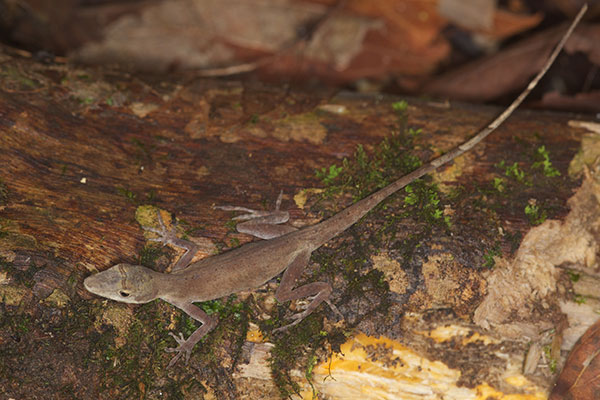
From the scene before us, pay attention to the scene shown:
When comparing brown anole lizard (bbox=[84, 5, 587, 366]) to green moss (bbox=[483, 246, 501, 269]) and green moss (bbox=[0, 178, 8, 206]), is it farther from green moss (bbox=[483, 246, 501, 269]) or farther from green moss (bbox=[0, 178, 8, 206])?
green moss (bbox=[0, 178, 8, 206])

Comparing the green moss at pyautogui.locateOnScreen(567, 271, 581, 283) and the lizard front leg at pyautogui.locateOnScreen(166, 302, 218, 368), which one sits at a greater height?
the green moss at pyautogui.locateOnScreen(567, 271, 581, 283)

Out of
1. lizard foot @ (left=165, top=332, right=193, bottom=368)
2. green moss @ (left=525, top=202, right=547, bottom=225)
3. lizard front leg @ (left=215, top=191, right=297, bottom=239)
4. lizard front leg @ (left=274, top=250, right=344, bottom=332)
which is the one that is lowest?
lizard foot @ (left=165, top=332, right=193, bottom=368)

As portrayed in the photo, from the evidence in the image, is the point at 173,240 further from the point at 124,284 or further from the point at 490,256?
the point at 490,256

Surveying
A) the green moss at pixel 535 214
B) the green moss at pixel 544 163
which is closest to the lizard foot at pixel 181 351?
the green moss at pixel 535 214

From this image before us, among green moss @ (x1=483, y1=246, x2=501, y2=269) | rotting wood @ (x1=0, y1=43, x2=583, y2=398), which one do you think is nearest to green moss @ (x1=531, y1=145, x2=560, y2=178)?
rotting wood @ (x1=0, y1=43, x2=583, y2=398)

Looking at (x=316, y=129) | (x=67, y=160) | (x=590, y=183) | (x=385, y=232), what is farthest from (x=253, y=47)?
(x=590, y=183)

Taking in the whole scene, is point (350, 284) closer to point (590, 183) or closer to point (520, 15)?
point (590, 183)

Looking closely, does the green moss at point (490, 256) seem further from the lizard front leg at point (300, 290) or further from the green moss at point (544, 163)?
the lizard front leg at point (300, 290)
